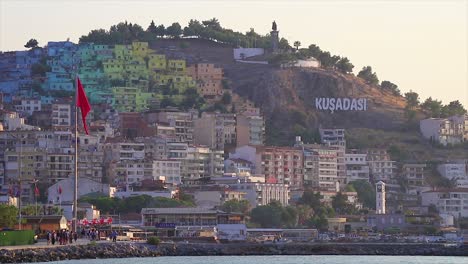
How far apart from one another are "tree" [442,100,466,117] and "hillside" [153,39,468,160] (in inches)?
172

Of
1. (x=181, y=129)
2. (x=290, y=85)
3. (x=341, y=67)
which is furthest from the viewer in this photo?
(x=341, y=67)

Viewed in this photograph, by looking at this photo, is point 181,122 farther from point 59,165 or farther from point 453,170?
point 453,170

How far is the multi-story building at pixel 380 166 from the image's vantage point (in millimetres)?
158000

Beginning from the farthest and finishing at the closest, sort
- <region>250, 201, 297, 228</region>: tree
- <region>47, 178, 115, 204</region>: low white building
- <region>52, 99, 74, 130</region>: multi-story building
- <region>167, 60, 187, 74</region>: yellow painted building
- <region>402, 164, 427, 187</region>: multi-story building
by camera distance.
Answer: <region>167, 60, 187, 74</region>: yellow painted building → <region>402, 164, 427, 187</region>: multi-story building → <region>52, 99, 74, 130</region>: multi-story building → <region>250, 201, 297, 228</region>: tree → <region>47, 178, 115, 204</region>: low white building

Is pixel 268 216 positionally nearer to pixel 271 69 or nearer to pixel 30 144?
pixel 30 144

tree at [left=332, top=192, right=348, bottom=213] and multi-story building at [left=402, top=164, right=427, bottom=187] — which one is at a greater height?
multi-story building at [left=402, top=164, right=427, bottom=187]

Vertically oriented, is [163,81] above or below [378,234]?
above

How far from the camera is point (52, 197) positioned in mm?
125125

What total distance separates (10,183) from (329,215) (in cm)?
2469

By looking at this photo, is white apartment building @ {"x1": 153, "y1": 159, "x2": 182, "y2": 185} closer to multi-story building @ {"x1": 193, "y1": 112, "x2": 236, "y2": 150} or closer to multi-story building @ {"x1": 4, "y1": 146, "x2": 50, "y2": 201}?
multi-story building @ {"x1": 4, "y1": 146, "x2": 50, "y2": 201}

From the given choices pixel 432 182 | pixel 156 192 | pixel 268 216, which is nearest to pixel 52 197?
pixel 156 192

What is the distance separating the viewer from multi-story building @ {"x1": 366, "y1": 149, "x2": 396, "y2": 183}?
158 m

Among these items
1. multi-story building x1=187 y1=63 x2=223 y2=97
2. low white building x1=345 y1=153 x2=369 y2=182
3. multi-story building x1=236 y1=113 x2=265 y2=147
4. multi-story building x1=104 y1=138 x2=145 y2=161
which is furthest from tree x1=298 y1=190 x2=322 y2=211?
multi-story building x1=187 y1=63 x2=223 y2=97

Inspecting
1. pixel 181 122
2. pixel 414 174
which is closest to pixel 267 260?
pixel 181 122
